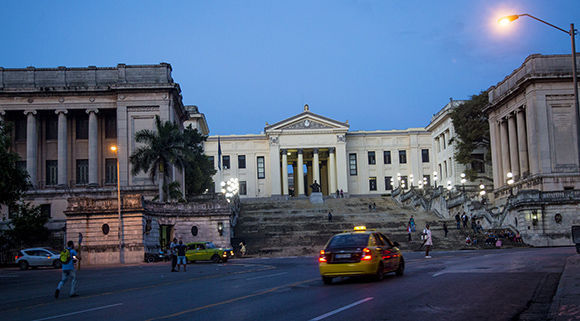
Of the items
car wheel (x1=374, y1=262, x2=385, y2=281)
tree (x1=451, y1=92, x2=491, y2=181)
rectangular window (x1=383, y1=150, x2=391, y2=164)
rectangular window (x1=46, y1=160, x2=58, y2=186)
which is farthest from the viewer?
rectangular window (x1=383, y1=150, x2=391, y2=164)

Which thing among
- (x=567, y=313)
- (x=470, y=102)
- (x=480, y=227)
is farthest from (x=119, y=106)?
(x=567, y=313)

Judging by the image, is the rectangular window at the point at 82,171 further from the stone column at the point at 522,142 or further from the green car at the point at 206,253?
the stone column at the point at 522,142

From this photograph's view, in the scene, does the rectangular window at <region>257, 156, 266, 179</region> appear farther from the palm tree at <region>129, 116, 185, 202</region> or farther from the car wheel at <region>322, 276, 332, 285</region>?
the car wheel at <region>322, 276, 332, 285</region>

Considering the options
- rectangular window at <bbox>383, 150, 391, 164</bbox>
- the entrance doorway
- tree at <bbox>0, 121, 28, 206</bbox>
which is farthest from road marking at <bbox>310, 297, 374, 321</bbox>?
rectangular window at <bbox>383, 150, 391, 164</bbox>

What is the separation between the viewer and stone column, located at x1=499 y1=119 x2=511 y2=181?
7075 centimetres

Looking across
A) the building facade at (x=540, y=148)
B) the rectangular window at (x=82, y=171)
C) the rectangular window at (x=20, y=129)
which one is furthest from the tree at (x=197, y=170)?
the building facade at (x=540, y=148)

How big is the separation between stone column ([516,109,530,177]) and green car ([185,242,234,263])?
38271mm

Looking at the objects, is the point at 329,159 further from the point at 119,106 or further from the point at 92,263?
the point at 92,263

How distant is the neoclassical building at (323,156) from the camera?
9981cm

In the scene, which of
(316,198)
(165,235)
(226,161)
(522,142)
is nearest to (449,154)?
(316,198)

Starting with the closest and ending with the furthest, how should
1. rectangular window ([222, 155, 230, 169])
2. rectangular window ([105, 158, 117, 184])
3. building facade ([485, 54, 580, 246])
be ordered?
building facade ([485, 54, 580, 246])
rectangular window ([105, 158, 117, 184])
rectangular window ([222, 155, 230, 169])

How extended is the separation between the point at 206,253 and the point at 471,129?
52.9 meters

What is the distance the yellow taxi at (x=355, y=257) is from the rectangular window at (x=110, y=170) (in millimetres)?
50815

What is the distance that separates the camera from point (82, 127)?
6625 cm
